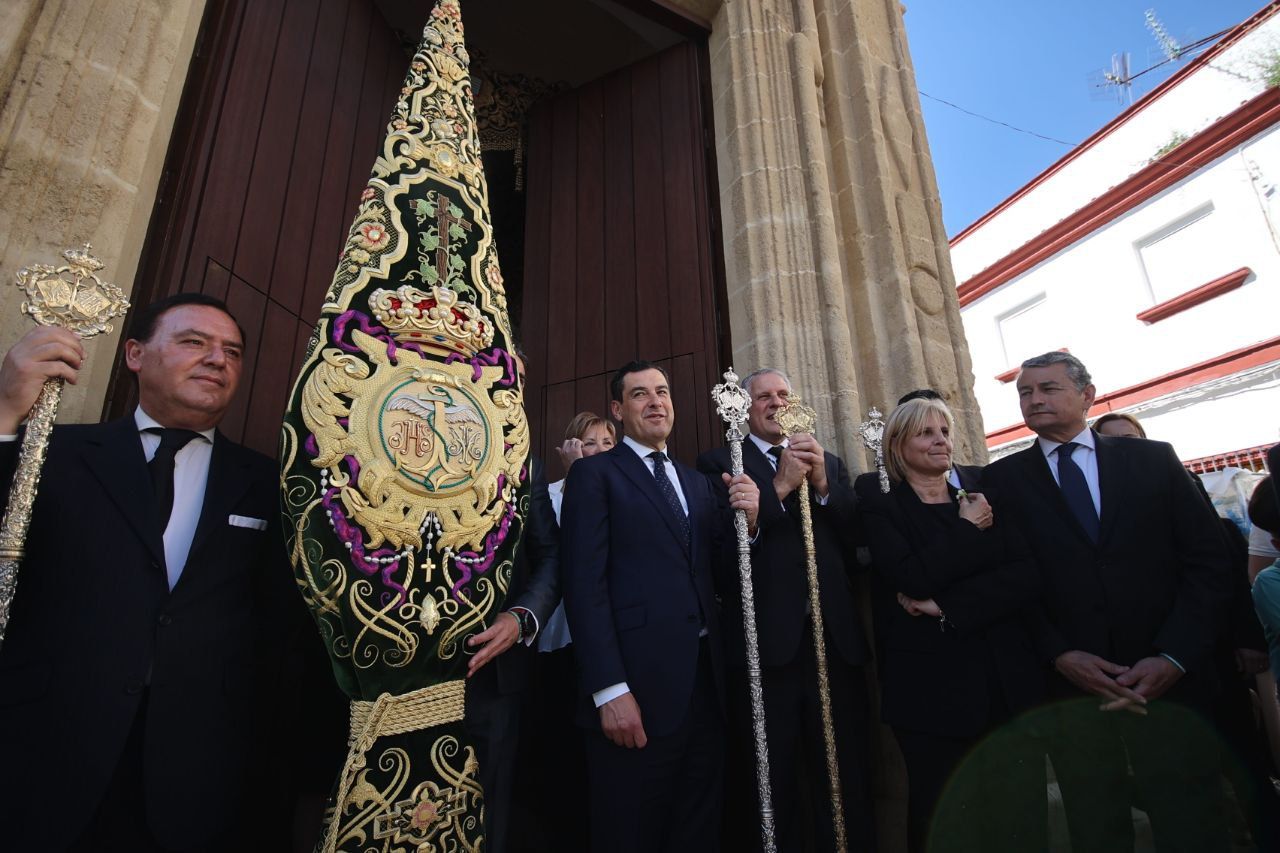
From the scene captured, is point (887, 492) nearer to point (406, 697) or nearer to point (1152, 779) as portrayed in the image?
point (1152, 779)

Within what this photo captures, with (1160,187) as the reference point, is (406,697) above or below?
below

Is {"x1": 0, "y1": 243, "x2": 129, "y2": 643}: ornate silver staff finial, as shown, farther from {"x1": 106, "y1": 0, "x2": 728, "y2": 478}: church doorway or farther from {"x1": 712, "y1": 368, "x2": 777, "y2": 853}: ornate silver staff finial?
{"x1": 712, "y1": 368, "x2": 777, "y2": 853}: ornate silver staff finial

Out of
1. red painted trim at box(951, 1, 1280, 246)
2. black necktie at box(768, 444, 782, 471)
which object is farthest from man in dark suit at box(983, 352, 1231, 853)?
red painted trim at box(951, 1, 1280, 246)

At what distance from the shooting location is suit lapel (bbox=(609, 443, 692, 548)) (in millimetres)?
2068

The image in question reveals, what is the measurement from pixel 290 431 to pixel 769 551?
1566 mm

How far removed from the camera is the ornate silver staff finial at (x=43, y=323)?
1179 mm

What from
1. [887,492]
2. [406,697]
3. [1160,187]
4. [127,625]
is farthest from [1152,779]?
[1160,187]

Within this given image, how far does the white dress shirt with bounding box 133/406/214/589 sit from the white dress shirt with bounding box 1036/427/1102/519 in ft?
8.51

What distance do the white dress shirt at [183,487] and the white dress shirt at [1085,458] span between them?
8.51 ft

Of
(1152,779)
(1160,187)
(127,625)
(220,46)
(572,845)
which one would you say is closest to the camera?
(127,625)

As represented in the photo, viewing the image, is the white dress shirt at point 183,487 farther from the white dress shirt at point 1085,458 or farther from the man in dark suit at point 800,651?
the white dress shirt at point 1085,458

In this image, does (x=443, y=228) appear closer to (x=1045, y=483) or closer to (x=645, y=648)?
(x=645, y=648)

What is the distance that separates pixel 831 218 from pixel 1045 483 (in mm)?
2043

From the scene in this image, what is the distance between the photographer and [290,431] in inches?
54.1
